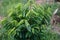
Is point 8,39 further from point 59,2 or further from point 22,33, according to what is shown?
point 59,2

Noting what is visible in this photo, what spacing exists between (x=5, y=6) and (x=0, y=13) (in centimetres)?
42

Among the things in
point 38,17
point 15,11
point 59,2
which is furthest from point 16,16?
point 59,2

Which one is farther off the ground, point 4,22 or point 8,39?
point 4,22

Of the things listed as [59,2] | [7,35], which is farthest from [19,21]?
[59,2]

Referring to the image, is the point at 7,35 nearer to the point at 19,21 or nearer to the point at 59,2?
the point at 19,21

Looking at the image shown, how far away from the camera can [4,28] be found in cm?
551

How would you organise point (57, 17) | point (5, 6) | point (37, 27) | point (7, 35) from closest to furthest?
point (37, 27) < point (7, 35) < point (57, 17) < point (5, 6)

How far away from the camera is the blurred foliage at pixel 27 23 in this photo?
5297mm

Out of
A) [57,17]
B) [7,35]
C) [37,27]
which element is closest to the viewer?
[37,27]

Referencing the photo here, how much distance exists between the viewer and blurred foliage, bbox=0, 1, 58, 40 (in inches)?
209

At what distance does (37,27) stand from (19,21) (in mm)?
396

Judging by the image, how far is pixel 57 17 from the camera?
698cm

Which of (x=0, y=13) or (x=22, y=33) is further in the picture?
(x=0, y=13)

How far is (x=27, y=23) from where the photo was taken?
17.2ft
